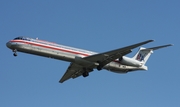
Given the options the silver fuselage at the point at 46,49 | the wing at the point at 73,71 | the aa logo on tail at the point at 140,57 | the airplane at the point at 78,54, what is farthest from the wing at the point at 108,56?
the aa logo on tail at the point at 140,57

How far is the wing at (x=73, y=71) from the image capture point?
38.9m

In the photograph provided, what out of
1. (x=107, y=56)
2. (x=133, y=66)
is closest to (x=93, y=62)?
(x=107, y=56)

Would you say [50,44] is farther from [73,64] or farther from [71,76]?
[71,76]

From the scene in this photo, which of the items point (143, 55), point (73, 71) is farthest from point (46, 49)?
point (143, 55)

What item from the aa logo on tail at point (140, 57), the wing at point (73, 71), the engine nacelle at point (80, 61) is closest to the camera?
the engine nacelle at point (80, 61)

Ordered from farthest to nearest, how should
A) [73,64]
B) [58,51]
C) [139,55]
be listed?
1. [139,55]
2. [73,64]
3. [58,51]

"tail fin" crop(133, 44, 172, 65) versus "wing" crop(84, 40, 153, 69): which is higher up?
"tail fin" crop(133, 44, 172, 65)

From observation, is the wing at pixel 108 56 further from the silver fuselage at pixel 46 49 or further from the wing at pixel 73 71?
the wing at pixel 73 71

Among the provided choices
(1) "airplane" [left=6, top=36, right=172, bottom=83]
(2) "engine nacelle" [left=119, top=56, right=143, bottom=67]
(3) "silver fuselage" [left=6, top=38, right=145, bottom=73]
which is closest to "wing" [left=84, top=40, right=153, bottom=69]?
(1) "airplane" [left=6, top=36, right=172, bottom=83]

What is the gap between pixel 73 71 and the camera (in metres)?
40.3

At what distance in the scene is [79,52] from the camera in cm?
3669

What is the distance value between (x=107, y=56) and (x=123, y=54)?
1.58 meters

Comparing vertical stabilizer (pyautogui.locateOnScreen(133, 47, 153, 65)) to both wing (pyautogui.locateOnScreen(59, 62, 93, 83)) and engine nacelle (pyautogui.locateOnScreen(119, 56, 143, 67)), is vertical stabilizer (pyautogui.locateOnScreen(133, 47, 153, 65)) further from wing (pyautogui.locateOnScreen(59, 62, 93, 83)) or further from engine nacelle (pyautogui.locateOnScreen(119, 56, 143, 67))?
wing (pyautogui.locateOnScreen(59, 62, 93, 83))

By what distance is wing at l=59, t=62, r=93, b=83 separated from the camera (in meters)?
38.9
